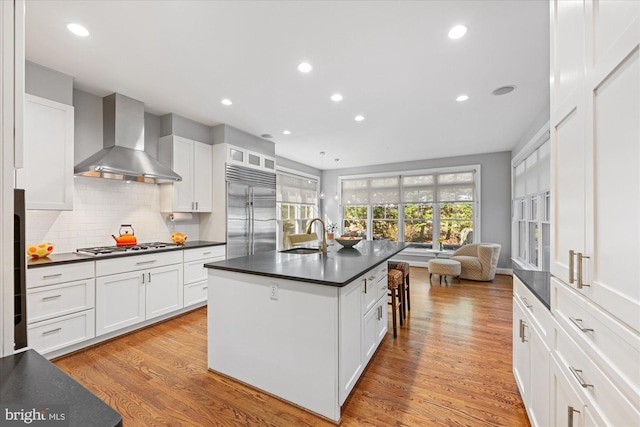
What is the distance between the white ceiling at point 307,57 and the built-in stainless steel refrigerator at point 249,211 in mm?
942

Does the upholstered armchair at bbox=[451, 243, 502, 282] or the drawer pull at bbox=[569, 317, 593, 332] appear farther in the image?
the upholstered armchair at bbox=[451, 243, 502, 282]

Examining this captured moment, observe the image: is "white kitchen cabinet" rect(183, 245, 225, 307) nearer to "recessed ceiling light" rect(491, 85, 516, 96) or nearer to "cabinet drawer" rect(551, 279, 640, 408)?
"cabinet drawer" rect(551, 279, 640, 408)

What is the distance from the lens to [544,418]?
1.39m

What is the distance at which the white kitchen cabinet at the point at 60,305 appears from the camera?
2.45 metres

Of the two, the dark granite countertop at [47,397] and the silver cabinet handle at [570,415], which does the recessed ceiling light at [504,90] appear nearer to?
the silver cabinet handle at [570,415]

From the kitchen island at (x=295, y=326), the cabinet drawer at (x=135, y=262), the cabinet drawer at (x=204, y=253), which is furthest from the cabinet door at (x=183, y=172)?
the kitchen island at (x=295, y=326)

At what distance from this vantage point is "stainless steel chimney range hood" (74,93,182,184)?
314cm

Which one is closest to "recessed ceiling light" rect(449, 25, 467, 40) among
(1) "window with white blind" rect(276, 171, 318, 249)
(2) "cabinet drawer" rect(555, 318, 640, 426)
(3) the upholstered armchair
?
(2) "cabinet drawer" rect(555, 318, 640, 426)

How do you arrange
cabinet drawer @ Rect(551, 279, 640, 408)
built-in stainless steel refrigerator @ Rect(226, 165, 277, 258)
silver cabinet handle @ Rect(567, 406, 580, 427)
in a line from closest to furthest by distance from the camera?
1. cabinet drawer @ Rect(551, 279, 640, 408)
2. silver cabinet handle @ Rect(567, 406, 580, 427)
3. built-in stainless steel refrigerator @ Rect(226, 165, 277, 258)

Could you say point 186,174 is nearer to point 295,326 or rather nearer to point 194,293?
point 194,293

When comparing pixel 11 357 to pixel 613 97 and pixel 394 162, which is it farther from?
pixel 394 162

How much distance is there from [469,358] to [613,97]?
2483mm

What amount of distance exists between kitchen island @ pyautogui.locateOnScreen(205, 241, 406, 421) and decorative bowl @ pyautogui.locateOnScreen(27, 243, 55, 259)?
1.89m

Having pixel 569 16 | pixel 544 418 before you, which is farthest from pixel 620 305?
pixel 569 16
